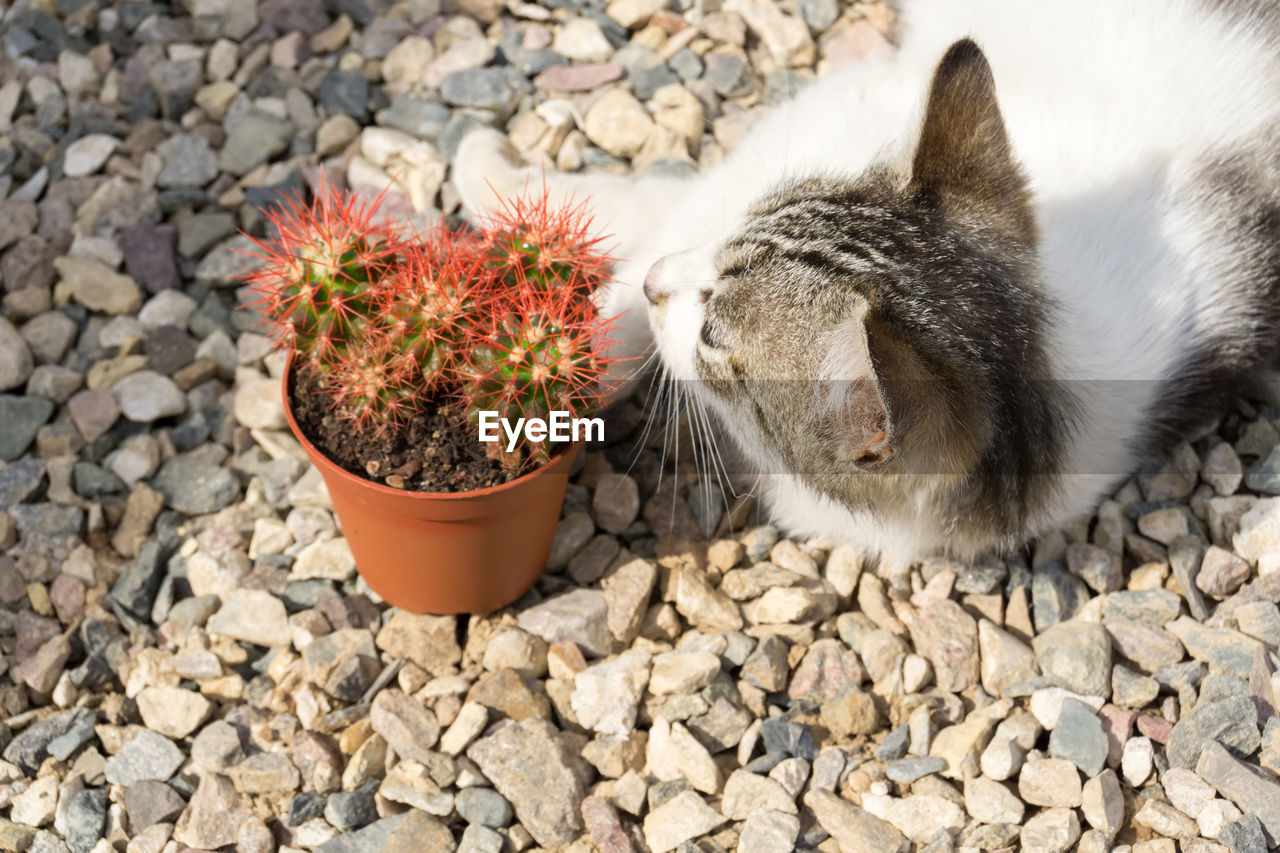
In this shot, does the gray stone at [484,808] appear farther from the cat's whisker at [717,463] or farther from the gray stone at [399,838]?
the cat's whisker at [717,463]

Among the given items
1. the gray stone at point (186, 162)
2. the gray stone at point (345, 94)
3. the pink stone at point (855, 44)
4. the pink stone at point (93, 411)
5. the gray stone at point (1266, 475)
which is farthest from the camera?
the pink stone at point (855, 44)

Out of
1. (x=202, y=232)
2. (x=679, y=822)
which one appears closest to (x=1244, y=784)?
(x=679, y=822)

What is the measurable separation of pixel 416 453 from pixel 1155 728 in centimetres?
132

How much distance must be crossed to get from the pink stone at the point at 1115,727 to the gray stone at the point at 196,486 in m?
1.68

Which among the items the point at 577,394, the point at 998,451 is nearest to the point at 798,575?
the point at 998,451

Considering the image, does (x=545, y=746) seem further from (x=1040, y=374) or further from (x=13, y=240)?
(x=13, y=240)

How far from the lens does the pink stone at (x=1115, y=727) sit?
184 cm

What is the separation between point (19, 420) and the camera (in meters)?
2.24

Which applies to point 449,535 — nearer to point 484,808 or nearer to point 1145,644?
point 484,808

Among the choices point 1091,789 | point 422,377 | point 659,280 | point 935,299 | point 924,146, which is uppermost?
point 924,146

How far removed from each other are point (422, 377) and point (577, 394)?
0.24 m

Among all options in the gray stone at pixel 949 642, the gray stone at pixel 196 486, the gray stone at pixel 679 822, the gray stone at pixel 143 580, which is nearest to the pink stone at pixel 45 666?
the gray stone at pixel 143 580

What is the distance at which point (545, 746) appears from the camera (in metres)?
1.80

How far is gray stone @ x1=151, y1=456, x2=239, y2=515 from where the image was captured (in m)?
2.17
